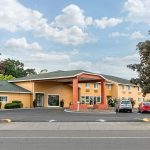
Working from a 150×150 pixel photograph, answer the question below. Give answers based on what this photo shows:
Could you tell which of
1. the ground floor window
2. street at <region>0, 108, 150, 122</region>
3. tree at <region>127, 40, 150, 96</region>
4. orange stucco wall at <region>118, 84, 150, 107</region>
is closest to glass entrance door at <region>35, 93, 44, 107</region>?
the ground floor window

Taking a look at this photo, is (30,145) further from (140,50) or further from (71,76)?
(71,76)

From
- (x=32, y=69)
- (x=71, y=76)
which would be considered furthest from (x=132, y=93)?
(x=32, y=69)

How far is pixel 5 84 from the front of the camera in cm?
6341

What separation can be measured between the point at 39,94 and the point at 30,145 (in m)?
52.3

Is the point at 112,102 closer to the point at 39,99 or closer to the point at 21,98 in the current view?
the point at 39,99

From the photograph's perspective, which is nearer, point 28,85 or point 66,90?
point 28,85

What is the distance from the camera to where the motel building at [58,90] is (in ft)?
194

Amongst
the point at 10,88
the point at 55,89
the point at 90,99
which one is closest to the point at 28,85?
the point at 10,88

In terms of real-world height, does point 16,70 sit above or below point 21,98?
above

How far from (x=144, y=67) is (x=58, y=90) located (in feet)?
132

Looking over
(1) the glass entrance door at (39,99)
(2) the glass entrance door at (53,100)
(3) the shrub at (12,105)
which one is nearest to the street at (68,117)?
(3) the shrub at (12,105)

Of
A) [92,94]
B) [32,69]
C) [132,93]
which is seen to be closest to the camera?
[92,94]

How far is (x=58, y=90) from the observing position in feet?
226

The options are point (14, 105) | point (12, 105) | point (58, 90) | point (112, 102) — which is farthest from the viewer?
point (112, 102)
